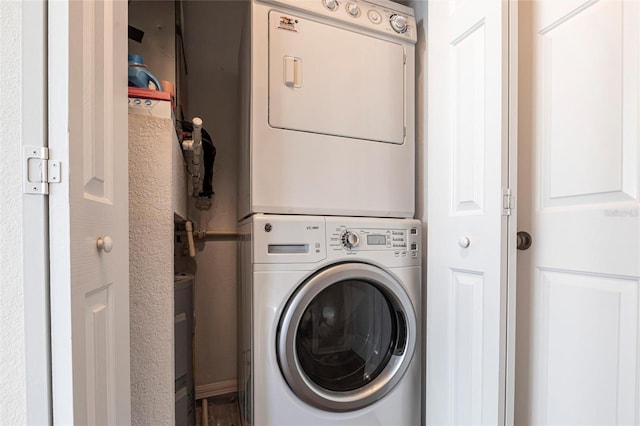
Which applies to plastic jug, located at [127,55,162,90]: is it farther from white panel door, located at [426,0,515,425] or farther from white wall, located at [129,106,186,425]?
white panel door, located at [426,0,515,425]

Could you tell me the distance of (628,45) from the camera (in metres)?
0.71

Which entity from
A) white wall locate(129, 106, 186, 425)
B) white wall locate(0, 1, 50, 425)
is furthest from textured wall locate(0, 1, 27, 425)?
white wall locate(129, 106, 186, 425)

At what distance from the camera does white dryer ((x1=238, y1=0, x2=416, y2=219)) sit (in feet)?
3.71

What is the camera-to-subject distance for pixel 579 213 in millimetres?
791

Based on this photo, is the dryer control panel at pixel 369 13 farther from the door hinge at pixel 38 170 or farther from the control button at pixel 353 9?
the door hinge at pixel 38 170

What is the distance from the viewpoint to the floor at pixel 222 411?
1.62 meters

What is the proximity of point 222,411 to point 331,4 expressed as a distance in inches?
79.0

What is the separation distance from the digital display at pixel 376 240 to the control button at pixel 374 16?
85 cm

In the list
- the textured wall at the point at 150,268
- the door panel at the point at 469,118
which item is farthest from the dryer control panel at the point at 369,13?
the textured wall at the point at 150,268

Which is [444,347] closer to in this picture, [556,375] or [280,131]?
[556,375]

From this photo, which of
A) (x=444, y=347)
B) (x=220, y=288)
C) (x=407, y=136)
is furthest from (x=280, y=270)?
(x=220, y=288)

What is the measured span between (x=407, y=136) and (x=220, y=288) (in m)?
1.34

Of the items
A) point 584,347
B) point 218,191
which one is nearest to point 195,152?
point 218,191

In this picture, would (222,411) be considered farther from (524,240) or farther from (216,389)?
(524,240)
